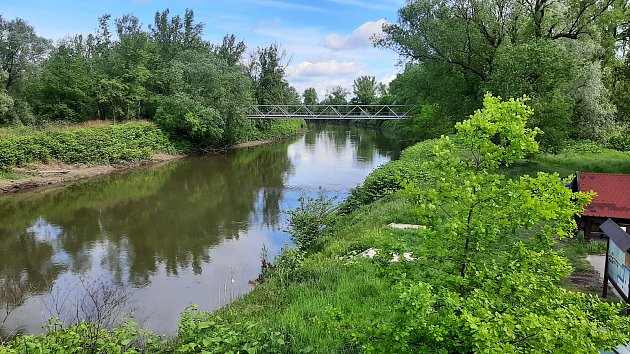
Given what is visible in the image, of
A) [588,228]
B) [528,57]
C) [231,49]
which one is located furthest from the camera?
[231,49]

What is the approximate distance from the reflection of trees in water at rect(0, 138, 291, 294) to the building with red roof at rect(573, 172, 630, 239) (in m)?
10.9

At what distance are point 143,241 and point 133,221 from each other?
11.2ft

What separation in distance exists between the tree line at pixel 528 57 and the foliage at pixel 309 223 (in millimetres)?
8936

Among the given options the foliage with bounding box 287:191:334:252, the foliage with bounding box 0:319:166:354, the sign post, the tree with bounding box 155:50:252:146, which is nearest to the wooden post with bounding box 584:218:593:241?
the sign post

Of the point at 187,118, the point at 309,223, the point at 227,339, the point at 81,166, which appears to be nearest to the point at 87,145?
the point at 81,166

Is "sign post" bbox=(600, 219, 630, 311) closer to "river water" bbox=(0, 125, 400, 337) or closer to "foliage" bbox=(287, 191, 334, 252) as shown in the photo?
"river water" bbox=(0, 125, 400, 337)

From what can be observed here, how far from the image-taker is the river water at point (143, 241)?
36.0ft

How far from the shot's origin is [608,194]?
37.1 feet

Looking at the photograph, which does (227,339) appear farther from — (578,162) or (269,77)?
(269,77)

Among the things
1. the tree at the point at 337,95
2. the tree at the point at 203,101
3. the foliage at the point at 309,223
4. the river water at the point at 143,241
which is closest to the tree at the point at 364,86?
the tree at the point at 337,95

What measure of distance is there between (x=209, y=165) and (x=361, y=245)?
2708cm

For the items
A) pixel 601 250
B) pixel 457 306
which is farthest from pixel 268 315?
pixel 601 250

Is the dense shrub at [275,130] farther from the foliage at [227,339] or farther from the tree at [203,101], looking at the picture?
the foliage at [227,339]

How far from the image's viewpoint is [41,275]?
13.0 meters
